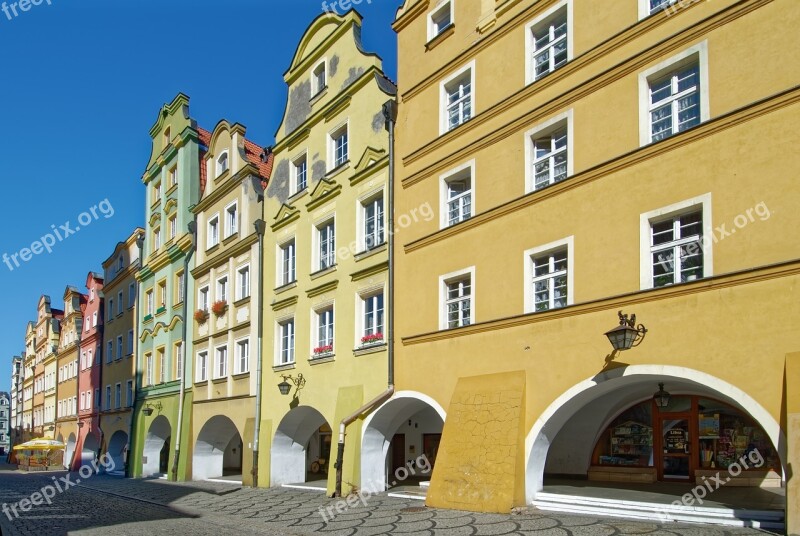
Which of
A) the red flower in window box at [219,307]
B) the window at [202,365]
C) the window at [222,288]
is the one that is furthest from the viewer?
the window at [202,365]

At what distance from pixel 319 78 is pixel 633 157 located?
13281 mm

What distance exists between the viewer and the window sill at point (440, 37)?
56.8 ft

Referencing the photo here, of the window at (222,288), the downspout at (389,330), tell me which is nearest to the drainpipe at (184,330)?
the window at (222,288)

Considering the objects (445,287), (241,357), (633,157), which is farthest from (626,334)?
(241,357)

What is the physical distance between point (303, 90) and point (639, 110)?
13.8 m

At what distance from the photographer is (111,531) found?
47.9 feet

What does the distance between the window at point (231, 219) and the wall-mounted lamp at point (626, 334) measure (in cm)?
1807

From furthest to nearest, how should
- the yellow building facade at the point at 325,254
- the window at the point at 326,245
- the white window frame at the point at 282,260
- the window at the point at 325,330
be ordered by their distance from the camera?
the white window frame at the point at 282,260 < the window at the point at 326,245 < the window at the point at 325,330 < the yellow building facade at the point at 325,254

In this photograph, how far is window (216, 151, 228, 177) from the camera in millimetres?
28250

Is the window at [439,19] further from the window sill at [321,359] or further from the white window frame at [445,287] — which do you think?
the window sill at [321,359]

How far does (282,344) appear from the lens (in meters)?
23.2

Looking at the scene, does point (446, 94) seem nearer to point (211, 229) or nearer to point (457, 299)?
point (457, 299)

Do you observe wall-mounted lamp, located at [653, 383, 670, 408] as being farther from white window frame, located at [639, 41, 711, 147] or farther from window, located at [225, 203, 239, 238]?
window, located at [225, 203, 239, 238]

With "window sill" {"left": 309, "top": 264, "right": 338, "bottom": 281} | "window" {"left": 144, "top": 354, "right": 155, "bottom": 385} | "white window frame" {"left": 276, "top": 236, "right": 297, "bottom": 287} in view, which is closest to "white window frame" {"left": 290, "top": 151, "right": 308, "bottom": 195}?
"white window frame" {"left": 276, "top": 236, "right": 297, "bottom": 287}
